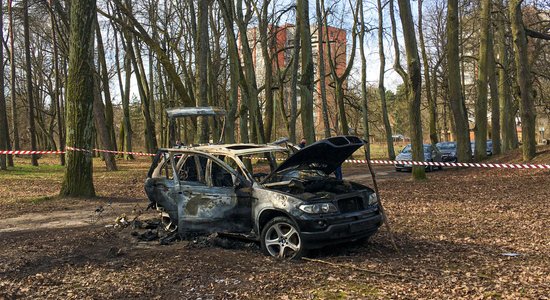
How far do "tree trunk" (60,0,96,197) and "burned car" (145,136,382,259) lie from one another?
544 centimetres

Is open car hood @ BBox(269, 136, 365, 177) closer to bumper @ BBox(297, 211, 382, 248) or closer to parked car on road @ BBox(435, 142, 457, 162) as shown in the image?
bumper @ BBox(297, 211, 382, 248)

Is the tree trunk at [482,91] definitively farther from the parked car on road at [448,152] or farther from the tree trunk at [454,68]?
the tree trunk at [454,68]

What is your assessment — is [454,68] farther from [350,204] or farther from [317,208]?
[317,208]

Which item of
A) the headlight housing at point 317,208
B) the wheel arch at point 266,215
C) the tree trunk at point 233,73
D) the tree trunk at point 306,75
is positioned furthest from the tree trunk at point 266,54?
the headlight housing at point 317,208

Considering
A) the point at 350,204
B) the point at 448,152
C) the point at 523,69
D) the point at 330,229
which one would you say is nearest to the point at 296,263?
the point at 330,229

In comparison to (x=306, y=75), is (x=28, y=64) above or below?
above

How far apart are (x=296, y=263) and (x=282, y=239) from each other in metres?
0.42

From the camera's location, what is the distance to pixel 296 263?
6.38m

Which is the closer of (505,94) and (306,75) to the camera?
(306,75)

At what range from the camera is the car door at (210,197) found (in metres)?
7.09

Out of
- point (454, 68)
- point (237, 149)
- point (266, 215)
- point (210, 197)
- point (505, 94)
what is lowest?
point (266, 215)

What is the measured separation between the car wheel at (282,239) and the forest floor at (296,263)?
187 millimetres

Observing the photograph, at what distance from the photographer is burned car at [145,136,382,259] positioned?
21.0ft

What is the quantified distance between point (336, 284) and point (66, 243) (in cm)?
481
